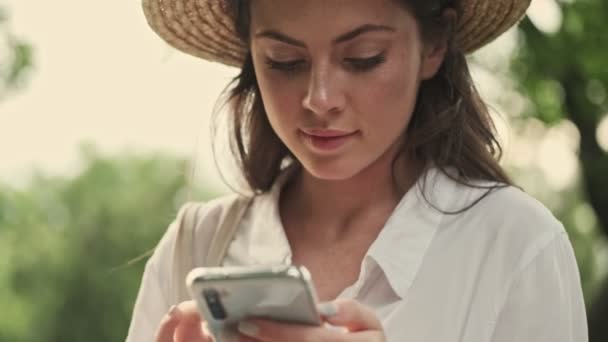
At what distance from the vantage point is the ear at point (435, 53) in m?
2.34

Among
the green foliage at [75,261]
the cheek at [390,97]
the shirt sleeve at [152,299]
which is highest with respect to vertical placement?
the cheek at [390,97]

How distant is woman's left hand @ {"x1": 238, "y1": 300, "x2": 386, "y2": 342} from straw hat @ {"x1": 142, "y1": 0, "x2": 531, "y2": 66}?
29.4 inches

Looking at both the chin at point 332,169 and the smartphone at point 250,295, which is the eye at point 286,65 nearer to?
the chin at point 332,169

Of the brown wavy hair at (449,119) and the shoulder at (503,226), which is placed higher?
the brown wavy hair at (449,119)

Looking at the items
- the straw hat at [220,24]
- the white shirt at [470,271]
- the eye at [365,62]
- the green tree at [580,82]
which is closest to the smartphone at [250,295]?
the white shirt at [470,271]

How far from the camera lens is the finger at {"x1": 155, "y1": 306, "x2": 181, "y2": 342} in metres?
1.95

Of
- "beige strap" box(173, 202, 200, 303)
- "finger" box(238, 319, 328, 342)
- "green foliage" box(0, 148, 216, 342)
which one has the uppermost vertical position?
"finger" box(238, 319, 328, 342)

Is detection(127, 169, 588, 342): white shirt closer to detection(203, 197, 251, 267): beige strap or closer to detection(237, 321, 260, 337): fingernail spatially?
detection(203, 197, 251, 267): beige strap

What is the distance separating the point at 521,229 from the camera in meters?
Result: 2.21

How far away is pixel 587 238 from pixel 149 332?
11.6 metres

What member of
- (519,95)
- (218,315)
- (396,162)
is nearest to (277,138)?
(396,162)

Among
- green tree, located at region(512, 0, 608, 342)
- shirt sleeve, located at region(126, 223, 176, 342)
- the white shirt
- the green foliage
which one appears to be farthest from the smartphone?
the green foliage

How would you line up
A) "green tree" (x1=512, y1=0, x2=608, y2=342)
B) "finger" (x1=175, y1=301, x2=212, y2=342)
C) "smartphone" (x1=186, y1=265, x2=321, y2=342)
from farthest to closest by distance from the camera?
"green tree" (x1=512, y1=0, x2=608, y2=342), "finger" (x1=175, y1=301, x2=212, y2=342), "smartphone" (x1=186, y1=265, x2=321, y2=342)

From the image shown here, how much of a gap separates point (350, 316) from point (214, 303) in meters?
0.19
